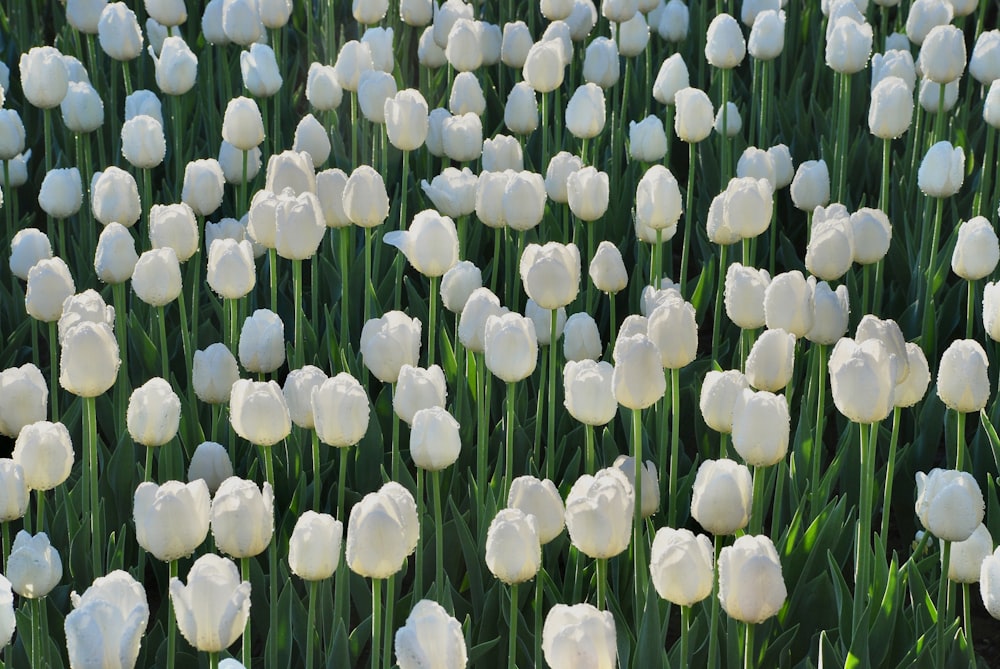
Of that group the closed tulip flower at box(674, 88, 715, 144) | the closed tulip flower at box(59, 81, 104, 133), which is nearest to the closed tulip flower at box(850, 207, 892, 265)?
the closed tulip flower at box(674, 88, 715, 144)

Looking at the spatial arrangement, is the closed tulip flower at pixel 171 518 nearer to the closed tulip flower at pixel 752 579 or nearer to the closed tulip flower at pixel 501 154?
the closed tulip flower at pixel 752 579

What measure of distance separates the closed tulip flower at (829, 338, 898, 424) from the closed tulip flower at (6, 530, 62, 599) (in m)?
0.99

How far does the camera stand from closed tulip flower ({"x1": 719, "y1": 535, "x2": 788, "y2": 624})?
1506 millimetres

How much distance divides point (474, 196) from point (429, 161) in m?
0.66

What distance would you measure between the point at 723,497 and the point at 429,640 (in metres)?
0.48

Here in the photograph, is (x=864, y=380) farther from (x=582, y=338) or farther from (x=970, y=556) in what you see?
(x=582, y=338)

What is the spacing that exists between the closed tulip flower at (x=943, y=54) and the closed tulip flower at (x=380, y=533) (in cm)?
202

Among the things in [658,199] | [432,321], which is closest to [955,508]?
[658,199]

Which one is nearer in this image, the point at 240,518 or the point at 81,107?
the point at 240,518

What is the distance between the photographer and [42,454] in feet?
6.04

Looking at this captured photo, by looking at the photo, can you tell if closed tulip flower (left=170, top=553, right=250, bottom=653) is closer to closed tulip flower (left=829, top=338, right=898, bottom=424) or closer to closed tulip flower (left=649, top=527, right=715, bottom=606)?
closed tulip flower (left=649, top=527, right=715, bottom=606)

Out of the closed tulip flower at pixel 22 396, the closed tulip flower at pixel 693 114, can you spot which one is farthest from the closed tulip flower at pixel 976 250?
the closed tulip flower at pixel 22 396

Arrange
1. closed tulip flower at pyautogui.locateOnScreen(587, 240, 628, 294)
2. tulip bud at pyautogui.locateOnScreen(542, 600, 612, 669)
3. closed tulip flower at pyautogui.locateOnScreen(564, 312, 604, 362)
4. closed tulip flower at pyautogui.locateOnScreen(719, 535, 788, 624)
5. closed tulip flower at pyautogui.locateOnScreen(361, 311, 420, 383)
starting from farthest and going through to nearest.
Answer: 1. closed tulip flower at pyautogui.locateOnScreen(587, 240, 628, 294)
2. closed tulip flower at pyautogui.locateOnScreen(564, 312, 604, 362)
3. closed tulip flower at pyautogui.locateOnScreen(361, 311, 420, 383)
4. closed tulip flower at pyautogui.locateOnScreen(719, 535, 788, 624)
5. tulip bud at pyautogui.locateOnScreen(542, 600, 612, 669)

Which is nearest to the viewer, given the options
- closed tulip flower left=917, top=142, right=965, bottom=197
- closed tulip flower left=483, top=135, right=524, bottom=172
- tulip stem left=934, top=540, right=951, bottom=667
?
tulip stem left=934, top=540, right=951, bottom=667
